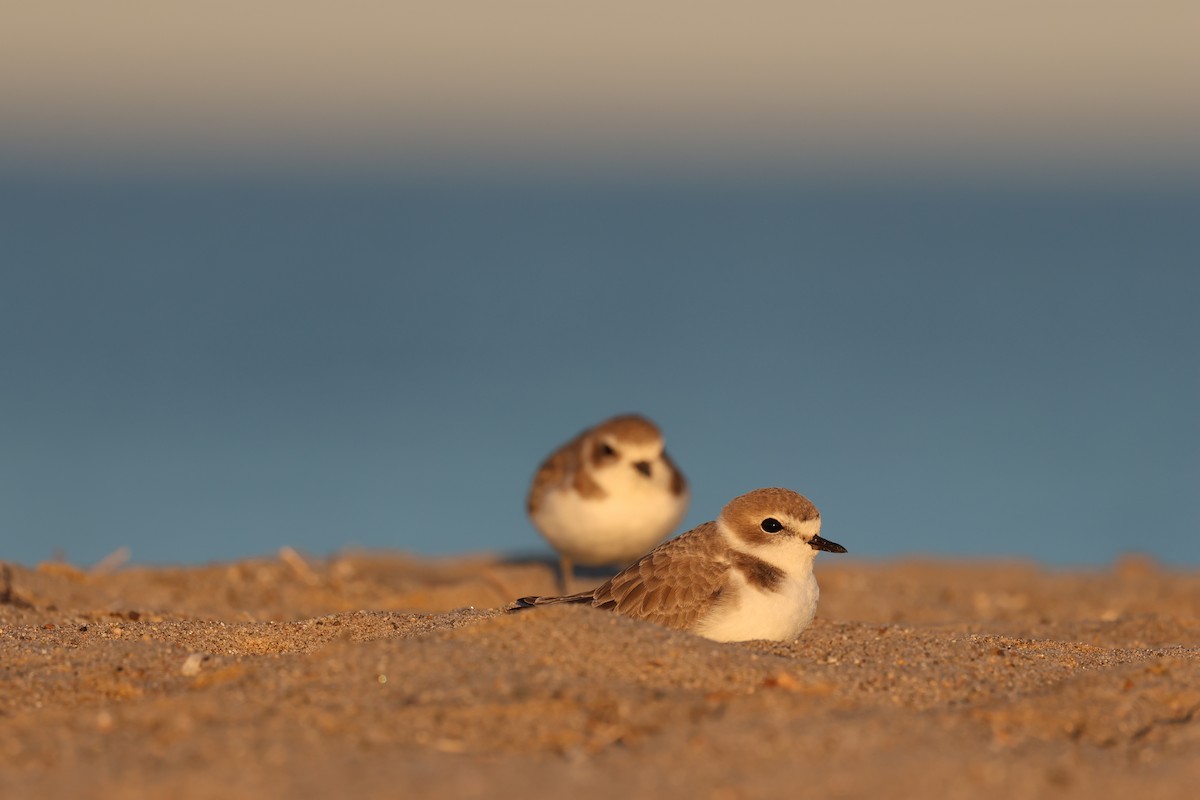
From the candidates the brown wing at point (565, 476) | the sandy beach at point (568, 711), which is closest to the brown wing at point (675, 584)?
the sandy beach at point (568, 711)

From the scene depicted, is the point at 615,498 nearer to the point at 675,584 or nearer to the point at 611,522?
the point at 611,522

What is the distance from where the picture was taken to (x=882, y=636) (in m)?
5.74

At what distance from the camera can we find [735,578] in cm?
562

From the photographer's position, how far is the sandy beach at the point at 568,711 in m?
3.47

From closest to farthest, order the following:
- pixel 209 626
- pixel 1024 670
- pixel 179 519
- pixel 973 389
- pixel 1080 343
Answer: pixel 1024 670 < pixel 209 626 < pixel 179 519 < pixel 973 389 < pixel 1080 343

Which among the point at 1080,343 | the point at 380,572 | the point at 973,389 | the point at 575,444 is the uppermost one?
the point at 1080,343

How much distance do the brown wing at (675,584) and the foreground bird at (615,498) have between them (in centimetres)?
300

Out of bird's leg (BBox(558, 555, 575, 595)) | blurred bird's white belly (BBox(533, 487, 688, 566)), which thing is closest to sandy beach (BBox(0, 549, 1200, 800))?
blurred bird's white belly (BBox(533, 487, 688, 566))

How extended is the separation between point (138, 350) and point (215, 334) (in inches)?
93.4

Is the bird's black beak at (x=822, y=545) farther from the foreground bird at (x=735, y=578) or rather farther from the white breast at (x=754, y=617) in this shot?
the white breast at (x=754, y=617)

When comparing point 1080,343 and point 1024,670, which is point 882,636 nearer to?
point 1024,670

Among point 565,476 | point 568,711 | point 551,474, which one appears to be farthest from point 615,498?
point 568,711

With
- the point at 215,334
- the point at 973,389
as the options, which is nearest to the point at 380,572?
the point at 973,389

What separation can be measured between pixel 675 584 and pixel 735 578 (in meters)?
0.23
